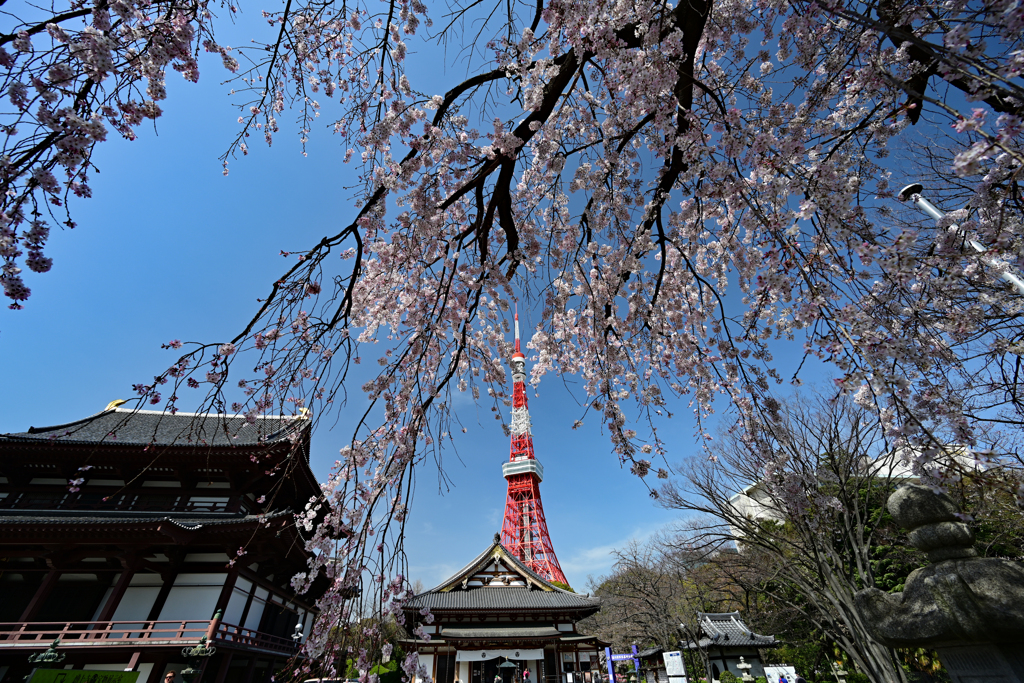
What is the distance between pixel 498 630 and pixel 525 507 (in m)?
11.9

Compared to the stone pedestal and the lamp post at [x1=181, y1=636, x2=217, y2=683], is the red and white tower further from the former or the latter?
the stone pedestal

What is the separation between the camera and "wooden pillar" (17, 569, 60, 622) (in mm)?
7105

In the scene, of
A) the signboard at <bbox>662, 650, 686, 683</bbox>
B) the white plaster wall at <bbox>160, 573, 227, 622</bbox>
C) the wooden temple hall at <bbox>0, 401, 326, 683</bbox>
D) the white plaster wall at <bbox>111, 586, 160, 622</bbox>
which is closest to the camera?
the wooden temple hall at <bbox>0, 401, 326, 683</bbox>

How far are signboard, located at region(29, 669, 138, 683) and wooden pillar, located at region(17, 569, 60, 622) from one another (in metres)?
4.32

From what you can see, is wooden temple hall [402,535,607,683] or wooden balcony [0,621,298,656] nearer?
wooden balcony [0,621,298,656]

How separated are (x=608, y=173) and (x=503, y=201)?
0.93m

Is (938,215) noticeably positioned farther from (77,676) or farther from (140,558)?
(140,558)

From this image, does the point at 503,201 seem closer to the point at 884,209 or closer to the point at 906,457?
the point at 884,209

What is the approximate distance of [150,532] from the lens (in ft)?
24.4

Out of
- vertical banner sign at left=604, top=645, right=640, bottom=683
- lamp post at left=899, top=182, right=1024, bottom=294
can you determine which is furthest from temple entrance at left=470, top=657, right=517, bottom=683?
lamp post at left=899, top=182, right=1024, bottom=294

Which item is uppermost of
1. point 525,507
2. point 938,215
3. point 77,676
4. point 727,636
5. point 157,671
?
point 525,507

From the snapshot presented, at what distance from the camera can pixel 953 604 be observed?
242 centimetres

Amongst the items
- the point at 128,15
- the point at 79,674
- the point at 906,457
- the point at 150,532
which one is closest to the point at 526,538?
the point at 150,532

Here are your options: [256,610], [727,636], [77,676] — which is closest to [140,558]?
[256,610]
